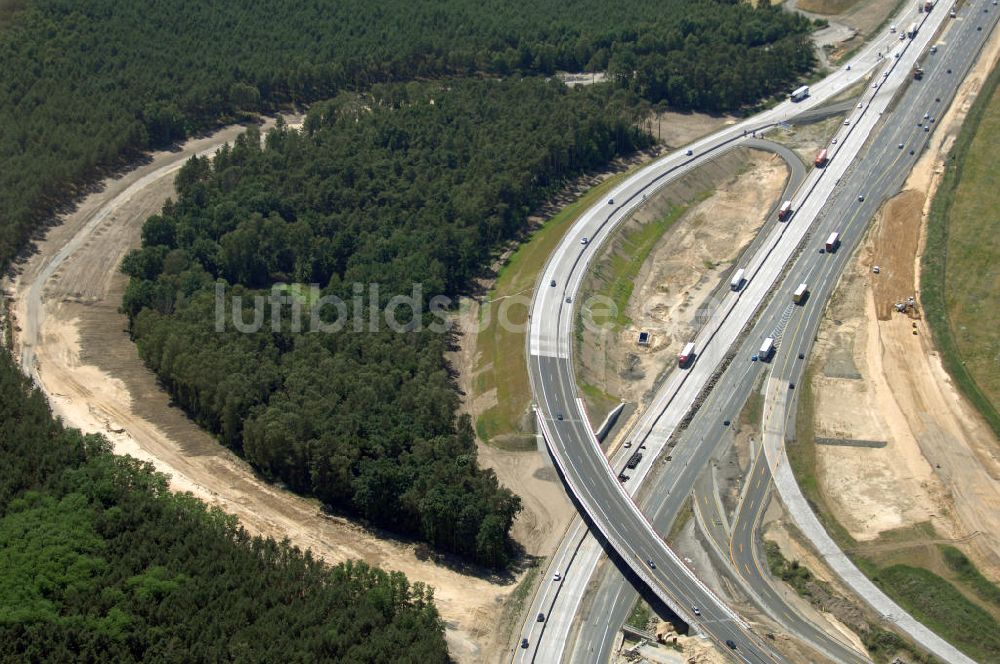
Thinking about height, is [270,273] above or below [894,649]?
above

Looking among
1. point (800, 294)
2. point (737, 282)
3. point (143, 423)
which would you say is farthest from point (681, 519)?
point (143, 423)

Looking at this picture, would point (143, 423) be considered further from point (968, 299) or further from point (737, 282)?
point (968, 299)

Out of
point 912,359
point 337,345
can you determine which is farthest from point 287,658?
point 912,359

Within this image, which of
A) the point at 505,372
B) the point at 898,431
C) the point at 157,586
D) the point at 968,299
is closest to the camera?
the point at 157,586

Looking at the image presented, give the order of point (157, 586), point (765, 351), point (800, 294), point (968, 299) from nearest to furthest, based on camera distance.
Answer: point (157, 586) → point (765, 351) → point (968, 299) → point (800, 294)

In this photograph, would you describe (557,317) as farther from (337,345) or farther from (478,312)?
(337,345)

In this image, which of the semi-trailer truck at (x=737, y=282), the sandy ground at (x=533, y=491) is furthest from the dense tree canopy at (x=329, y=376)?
the semi-trailer truck at (x=737, y=282)

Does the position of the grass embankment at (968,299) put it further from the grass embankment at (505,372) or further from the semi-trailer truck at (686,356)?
the grass embankment at (505,372)
